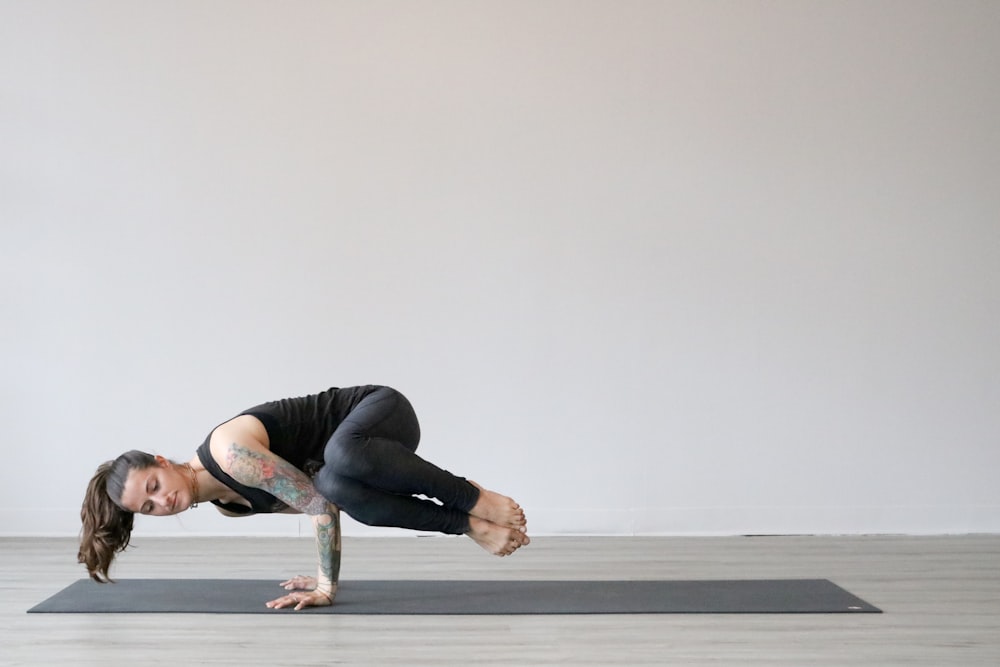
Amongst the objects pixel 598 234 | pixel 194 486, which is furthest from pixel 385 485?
pixel 598 234

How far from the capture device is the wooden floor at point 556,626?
2.59 metres

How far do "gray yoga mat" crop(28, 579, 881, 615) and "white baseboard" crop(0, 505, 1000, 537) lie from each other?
1.00 meters

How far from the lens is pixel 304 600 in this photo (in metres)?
3.05

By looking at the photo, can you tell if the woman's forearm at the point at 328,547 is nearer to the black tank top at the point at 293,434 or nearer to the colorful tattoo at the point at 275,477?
the colorful tattoo at the point at 275,477

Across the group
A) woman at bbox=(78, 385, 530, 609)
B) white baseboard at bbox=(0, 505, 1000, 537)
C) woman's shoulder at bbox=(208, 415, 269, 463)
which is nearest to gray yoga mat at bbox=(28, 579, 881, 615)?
woman at bbox=(78, 385, 530, 609)

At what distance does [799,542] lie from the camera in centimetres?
426

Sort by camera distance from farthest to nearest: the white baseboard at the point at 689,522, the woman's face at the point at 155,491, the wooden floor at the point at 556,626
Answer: the white baseboard at the point at 689,522, the woman's face at the point at 155,491, the wooden floor at the point at 556,626

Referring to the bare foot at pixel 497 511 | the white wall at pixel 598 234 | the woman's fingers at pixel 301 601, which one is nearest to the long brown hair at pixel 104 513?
the woman's fingers at pixel 301 601

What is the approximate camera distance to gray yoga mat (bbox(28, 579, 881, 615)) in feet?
9.98

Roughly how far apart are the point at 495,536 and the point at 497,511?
73mm

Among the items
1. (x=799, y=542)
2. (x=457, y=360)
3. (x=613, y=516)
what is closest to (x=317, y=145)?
(x=457, y=360)

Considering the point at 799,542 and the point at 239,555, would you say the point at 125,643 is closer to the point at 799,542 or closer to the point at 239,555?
the point at 239,555

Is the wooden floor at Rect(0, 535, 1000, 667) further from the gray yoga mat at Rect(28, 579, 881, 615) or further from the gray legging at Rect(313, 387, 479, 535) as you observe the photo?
the gray legging at Rect(313, 387, 479, 535)

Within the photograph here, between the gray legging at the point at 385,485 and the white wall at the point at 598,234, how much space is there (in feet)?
4.90
